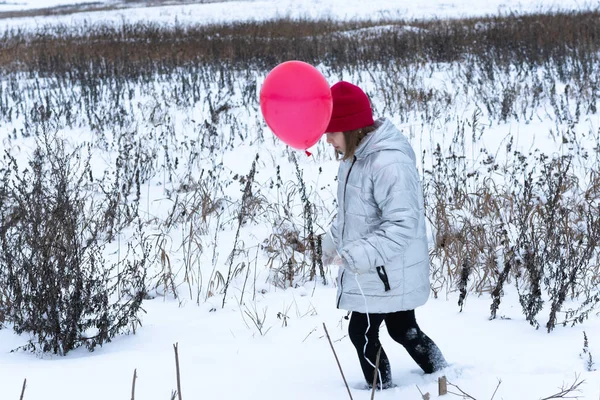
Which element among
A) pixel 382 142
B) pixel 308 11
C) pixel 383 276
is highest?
pixel 308 11

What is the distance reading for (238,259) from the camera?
4336 millimetres

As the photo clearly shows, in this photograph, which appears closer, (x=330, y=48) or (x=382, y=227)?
(x=382, y=227)

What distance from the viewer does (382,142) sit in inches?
83.4

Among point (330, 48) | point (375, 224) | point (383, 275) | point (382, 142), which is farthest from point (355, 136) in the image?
point (330, 48)

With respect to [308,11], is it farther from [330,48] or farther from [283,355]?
[283,355]

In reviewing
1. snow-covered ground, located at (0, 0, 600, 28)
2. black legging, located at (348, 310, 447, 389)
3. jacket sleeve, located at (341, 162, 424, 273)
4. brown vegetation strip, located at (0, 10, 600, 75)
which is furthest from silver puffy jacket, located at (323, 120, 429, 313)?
snow-covered ground, located at (0, 0, 600, 28)

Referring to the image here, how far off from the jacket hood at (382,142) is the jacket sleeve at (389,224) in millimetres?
69


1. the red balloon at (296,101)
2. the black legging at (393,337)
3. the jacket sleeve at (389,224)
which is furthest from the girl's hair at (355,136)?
the black legging at (393,337)

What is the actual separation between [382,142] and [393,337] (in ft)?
2.48

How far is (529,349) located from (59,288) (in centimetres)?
216

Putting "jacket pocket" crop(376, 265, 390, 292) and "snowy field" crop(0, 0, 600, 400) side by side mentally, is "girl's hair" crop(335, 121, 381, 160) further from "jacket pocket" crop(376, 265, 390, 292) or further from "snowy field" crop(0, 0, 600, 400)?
"snowy field" crop(0, 0, 600, 400)

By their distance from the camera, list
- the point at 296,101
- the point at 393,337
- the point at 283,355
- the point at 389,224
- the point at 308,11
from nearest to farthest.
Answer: the point at 296,101, the point at 389,224, the point at 393,337, the point at 283,355, the point at 308,11

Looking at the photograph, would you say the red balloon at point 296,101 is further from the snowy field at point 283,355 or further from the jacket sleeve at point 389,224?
the snowy field at point 283,355

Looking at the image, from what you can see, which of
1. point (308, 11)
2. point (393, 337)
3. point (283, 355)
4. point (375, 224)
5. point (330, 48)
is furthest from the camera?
point (308, 11)
